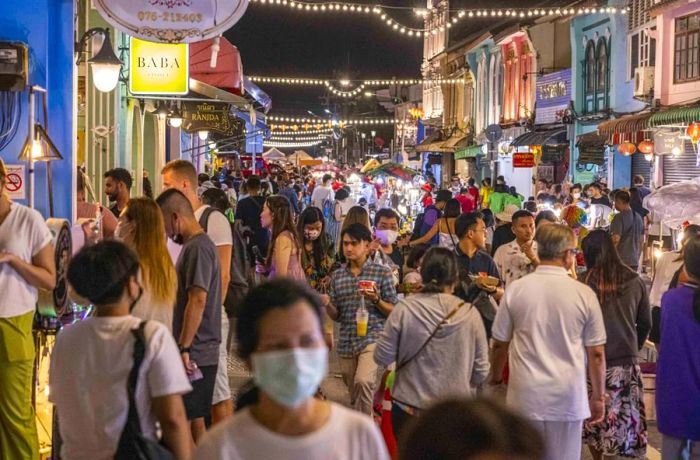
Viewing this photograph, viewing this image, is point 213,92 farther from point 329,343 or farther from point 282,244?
point 329,343

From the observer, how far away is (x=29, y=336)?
265 inches

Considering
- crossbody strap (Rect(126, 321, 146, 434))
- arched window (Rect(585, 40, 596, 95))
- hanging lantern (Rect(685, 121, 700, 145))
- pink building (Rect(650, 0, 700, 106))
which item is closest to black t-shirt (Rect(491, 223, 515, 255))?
crossbody strap (Rect(126, 321, 146, 434))

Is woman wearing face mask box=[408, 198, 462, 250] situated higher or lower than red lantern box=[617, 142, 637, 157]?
lower

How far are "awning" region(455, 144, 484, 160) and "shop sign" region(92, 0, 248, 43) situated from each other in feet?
141

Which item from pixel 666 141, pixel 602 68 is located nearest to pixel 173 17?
pixel 666 141

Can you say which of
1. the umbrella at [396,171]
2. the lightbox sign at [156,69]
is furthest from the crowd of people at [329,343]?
the umbrella at [396,171]

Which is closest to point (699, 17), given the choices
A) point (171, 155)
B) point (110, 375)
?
point (171, 155)

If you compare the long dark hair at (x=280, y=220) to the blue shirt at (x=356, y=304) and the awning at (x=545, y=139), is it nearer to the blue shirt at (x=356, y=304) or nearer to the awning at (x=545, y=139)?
the blue shirt at (x=356, y=304)

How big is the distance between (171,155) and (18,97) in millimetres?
17827

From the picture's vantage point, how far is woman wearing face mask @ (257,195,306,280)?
9.79 meters

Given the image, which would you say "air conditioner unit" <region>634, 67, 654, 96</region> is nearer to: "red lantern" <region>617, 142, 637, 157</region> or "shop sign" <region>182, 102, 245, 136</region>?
"red lantern" <region>617, 142, 637, 157</region>

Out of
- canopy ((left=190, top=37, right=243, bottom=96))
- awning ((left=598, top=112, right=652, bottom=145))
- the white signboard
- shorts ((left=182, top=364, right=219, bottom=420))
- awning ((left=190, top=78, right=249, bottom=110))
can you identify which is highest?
canopy ((left=190, top=37, right=243, bottom=96))

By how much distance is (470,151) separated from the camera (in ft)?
177

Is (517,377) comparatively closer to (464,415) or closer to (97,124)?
(464,415)
